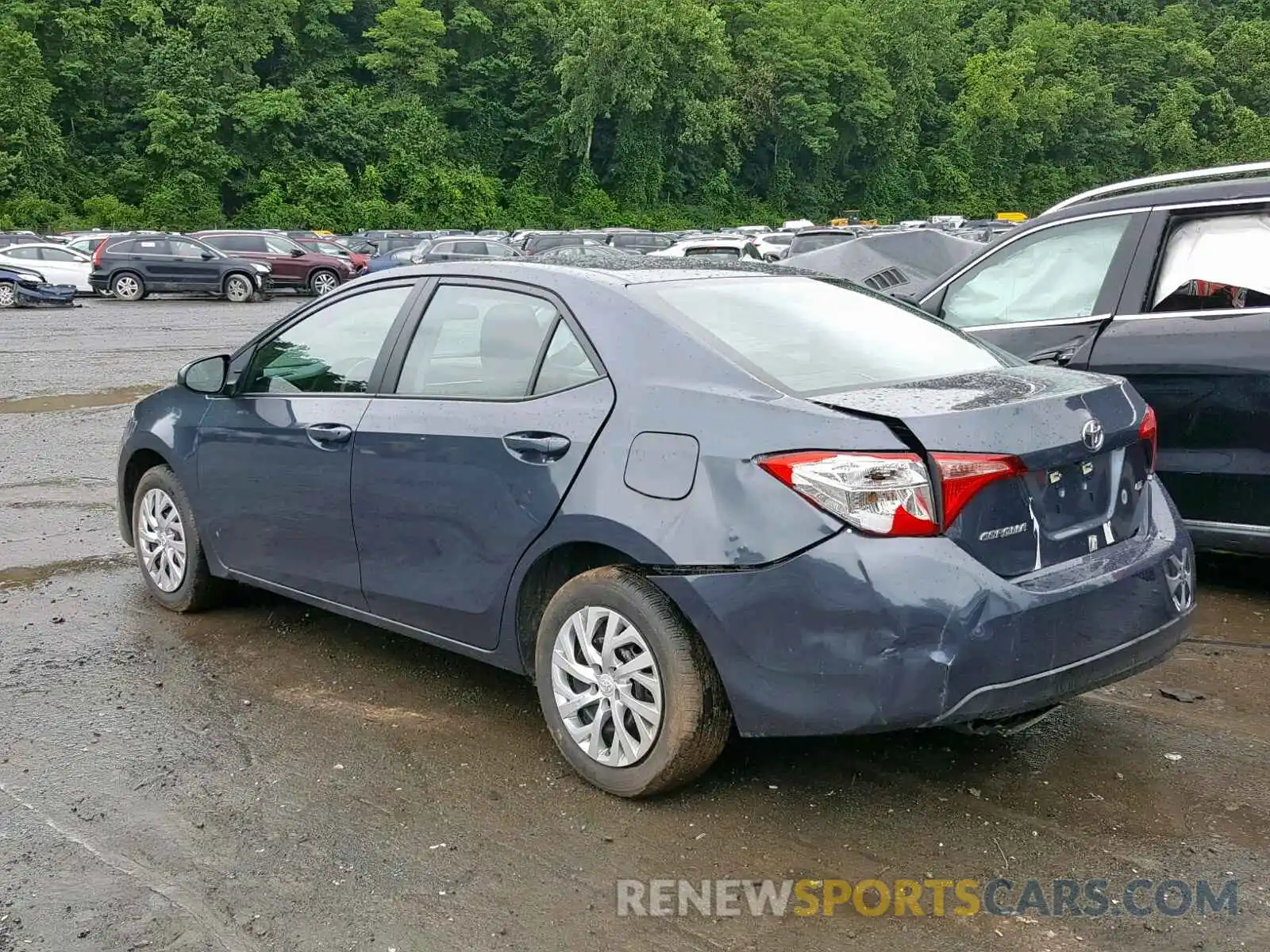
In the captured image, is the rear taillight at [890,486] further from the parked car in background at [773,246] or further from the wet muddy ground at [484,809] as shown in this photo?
the parked car in background at [773,246]

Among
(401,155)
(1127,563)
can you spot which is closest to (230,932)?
Answer: (1127,563)

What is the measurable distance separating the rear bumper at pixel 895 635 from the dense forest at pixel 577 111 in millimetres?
54229

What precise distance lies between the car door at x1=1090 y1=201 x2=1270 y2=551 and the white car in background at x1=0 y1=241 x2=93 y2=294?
28631 millimetres

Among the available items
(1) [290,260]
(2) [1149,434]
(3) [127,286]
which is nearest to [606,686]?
(2) [1149,434]

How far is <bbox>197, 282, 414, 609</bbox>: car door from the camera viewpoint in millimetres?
4645

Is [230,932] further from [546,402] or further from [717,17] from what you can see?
[717,17]

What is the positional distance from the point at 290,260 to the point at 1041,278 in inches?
1096

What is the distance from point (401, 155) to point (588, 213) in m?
10.4

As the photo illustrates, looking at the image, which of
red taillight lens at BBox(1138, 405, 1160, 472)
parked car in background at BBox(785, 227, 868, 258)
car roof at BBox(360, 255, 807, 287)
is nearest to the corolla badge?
red taillight lens at BBox(1138, 405, 1160, 472)

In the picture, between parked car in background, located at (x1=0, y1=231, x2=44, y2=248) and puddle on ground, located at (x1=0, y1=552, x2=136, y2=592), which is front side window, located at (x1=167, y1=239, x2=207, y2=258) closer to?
parked car in background, located at (x1=0, y1=231, x2=44, y2=248)

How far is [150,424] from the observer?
565cm

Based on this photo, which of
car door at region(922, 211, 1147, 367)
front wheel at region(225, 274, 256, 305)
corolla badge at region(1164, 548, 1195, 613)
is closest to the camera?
corolla badge at region(1164, 548, 1195, 613)

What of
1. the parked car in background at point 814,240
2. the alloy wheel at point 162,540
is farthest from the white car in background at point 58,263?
the alloy wheel at point 162,540

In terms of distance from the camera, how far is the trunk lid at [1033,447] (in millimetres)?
3357
